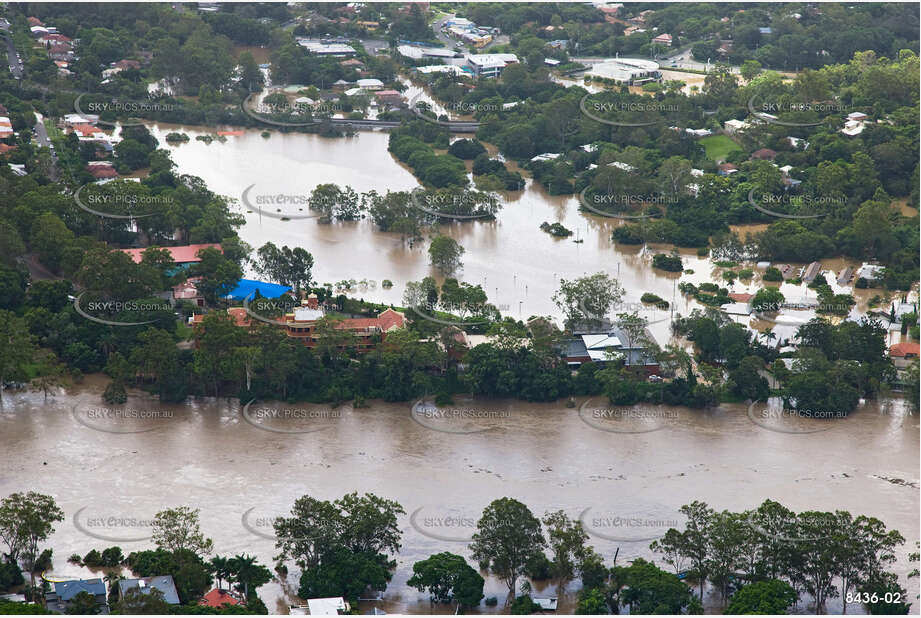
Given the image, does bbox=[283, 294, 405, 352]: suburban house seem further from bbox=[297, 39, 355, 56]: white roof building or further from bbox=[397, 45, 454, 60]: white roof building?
bbox=[397, 45, 454, 60]: white roof building

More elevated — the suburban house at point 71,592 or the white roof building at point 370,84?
the suburban house at point 71,592

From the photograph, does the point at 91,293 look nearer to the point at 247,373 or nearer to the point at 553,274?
the point at 247,373

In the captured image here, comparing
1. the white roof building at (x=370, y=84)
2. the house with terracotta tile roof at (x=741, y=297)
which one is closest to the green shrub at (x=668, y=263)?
the house with terracotta tile roof at (x=741, y=297)

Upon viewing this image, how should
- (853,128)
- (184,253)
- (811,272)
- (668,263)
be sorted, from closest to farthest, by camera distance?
(184,253) → (811,272) → (668,263) → (853,128)

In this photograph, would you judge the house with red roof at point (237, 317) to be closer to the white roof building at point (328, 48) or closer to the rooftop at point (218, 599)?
the rooftop at point (218, 599)

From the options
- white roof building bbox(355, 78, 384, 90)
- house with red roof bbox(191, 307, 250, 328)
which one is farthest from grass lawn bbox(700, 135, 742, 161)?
house with red roof bbox(191, 307, 250, 328)

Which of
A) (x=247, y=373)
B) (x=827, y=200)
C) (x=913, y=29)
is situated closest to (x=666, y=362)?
(x=247, y=373)

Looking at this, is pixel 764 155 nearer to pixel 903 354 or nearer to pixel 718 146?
pixel 718 146

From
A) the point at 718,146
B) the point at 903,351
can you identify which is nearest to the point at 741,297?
the point at 903,351
